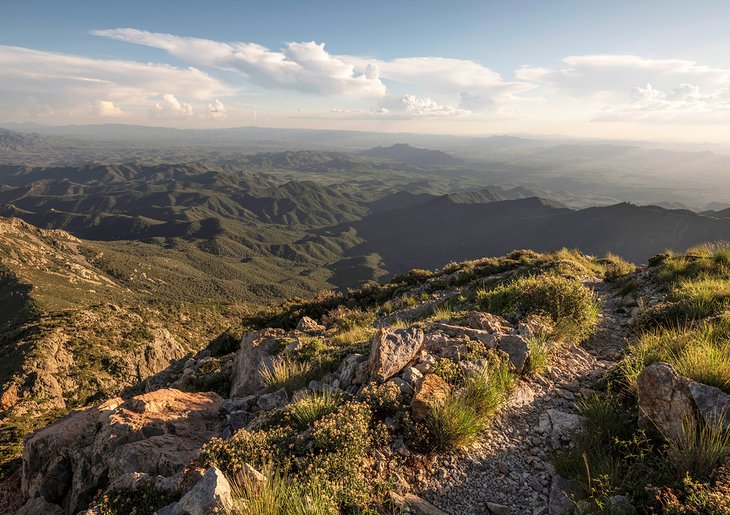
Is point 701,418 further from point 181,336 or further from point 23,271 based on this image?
point 23,271

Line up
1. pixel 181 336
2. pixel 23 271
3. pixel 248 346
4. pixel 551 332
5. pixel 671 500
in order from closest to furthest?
pixel 671 500, pixel 551 332, pixel 248 346, pixel 181 336, pixel 23 271

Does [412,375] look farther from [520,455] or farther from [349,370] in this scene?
[520,455]

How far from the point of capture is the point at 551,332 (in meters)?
8.49

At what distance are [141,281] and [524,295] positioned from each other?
16958 cm

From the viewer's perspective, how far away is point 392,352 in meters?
6.80

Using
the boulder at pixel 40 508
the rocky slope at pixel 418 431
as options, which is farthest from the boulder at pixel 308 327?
the boulder at pixel 40 508

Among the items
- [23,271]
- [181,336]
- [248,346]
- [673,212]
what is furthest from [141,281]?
[673,212]

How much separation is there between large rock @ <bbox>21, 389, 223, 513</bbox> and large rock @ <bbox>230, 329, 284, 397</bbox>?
1213 millimetres

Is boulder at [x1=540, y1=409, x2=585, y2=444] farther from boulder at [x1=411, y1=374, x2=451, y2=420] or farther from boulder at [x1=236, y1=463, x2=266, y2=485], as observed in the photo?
boulder at [x1=236, y1=463, x2=266, y2=485]

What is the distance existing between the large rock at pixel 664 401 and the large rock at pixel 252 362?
28.1 ft

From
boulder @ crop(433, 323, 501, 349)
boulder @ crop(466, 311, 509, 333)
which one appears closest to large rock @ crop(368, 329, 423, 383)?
boulder @ crop(433, 323, 501, 349)

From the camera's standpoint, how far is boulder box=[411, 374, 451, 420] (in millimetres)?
5527

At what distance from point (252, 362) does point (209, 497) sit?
8.69 m

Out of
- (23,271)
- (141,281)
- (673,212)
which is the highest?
(673,212)
